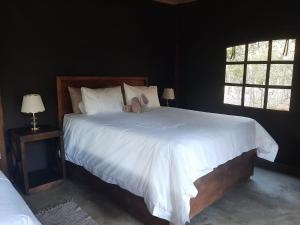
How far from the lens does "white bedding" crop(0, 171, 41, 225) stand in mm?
1002

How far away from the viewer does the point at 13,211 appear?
1057 mm

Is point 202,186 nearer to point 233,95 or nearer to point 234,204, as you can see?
point 234,204

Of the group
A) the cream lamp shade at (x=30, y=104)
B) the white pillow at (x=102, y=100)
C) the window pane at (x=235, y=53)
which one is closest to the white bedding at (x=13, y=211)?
the cream lamp shade at (x=30, y=104)

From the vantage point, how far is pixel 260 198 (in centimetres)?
265

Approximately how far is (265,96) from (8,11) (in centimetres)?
369

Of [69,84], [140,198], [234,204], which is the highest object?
[69,84]

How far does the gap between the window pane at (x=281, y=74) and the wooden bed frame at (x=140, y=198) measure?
1.26 metres

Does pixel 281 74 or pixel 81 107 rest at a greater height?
pixel 281 74

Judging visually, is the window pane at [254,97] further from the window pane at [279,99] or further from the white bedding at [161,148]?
the white bedding at [161,148]

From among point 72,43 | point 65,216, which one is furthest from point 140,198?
point 72,43

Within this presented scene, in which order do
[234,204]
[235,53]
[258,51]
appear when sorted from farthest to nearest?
[235,53] < [258,51] < [234,204]

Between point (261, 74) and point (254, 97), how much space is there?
0.37 m

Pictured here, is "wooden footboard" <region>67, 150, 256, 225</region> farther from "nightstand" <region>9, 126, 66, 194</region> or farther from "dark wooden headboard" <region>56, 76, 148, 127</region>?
"dark wooden headboard" <region>56, 76, 148, 127</region>

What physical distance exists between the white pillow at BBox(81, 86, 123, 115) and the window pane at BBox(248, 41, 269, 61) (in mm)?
2151
